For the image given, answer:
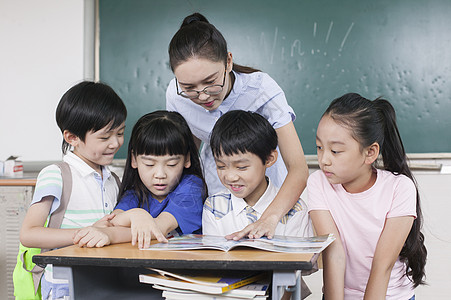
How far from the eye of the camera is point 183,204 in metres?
1.50

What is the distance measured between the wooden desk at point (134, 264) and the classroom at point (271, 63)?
175 centimetres

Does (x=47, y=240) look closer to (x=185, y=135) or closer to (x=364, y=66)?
(x=185, y=135)

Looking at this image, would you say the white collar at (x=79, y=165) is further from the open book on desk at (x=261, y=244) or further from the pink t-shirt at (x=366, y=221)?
the pink t-shirt at (x=366, y=221)

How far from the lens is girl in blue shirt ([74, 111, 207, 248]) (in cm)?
148

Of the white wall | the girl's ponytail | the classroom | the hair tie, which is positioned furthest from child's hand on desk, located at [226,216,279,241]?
the white wall

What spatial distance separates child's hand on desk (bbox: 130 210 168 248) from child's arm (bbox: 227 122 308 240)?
218 mm

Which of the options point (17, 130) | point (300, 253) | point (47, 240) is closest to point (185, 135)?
point (47, 240)

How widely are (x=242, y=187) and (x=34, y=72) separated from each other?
107 inches

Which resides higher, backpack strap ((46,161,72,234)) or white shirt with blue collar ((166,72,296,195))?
white shirt with blue collar ((166,72,296,195))

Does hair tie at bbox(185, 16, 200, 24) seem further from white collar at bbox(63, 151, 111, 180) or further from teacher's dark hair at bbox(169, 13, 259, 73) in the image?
white collar at bbox(63, 151, 111, 180)

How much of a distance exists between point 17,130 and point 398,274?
314 centimetres

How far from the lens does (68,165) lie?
1557mm

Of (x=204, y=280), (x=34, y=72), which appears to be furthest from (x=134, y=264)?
(x=34, y=72)

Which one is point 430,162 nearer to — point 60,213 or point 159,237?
point 159,237
